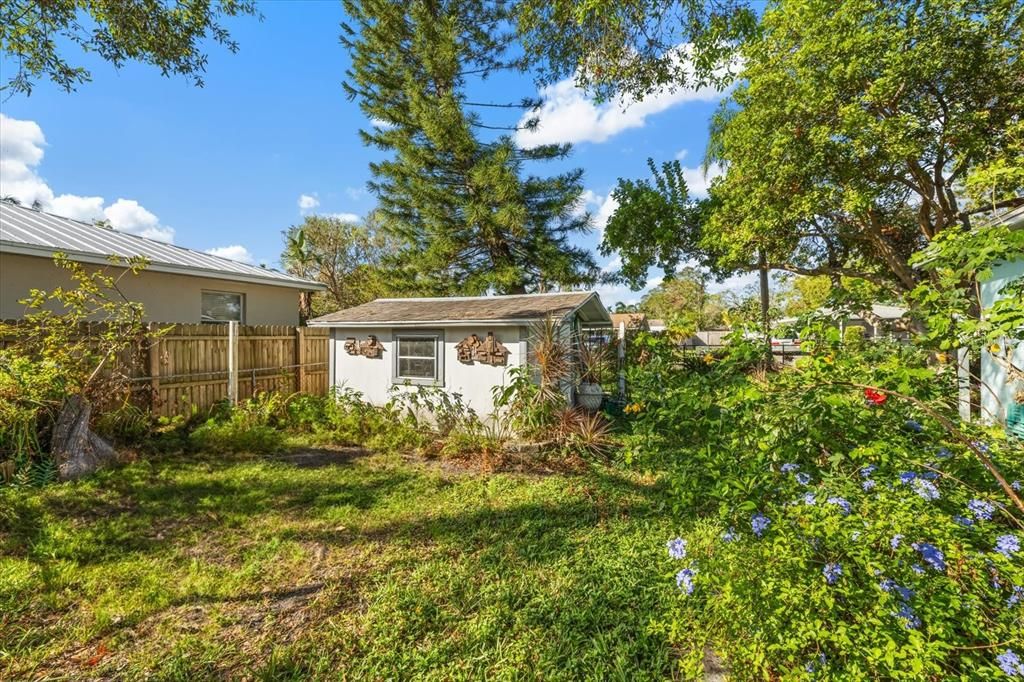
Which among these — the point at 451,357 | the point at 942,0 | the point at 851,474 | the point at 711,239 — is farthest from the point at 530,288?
the point at 851,474

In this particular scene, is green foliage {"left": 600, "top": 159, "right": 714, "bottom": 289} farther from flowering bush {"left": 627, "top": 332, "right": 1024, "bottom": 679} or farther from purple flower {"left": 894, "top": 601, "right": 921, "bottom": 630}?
purple flower {"left": 894, "top": 601, "right": 921, "bottom": 630}

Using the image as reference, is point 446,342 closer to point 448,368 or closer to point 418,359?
point 448,368

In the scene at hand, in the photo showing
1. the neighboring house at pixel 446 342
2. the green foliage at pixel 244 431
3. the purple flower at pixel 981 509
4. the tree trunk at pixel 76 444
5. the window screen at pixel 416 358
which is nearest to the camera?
the purple flower at pixel 981 509

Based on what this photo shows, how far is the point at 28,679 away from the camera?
2.38 meters

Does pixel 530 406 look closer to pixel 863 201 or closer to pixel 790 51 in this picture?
pixel 863 201

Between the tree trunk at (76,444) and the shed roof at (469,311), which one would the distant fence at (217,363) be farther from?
the tree trunk at (76,444)

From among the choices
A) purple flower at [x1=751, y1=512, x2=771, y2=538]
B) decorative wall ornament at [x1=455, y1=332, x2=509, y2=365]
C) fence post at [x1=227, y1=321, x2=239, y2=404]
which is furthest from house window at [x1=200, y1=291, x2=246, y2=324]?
purple flower at [x1=751, y1=512, x2=771, y2=538]

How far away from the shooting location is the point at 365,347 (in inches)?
346

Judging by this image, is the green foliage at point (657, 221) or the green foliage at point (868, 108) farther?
the green foliage at point (657, 221)

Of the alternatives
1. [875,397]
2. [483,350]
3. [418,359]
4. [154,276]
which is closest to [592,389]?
[483,350]

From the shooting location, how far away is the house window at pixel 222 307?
10218 millimetres

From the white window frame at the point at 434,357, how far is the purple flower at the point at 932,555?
7072 mm

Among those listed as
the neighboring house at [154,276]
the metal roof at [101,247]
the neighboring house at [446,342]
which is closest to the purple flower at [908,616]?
the neighboring house at [446,342]

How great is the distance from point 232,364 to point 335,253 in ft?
55.5
